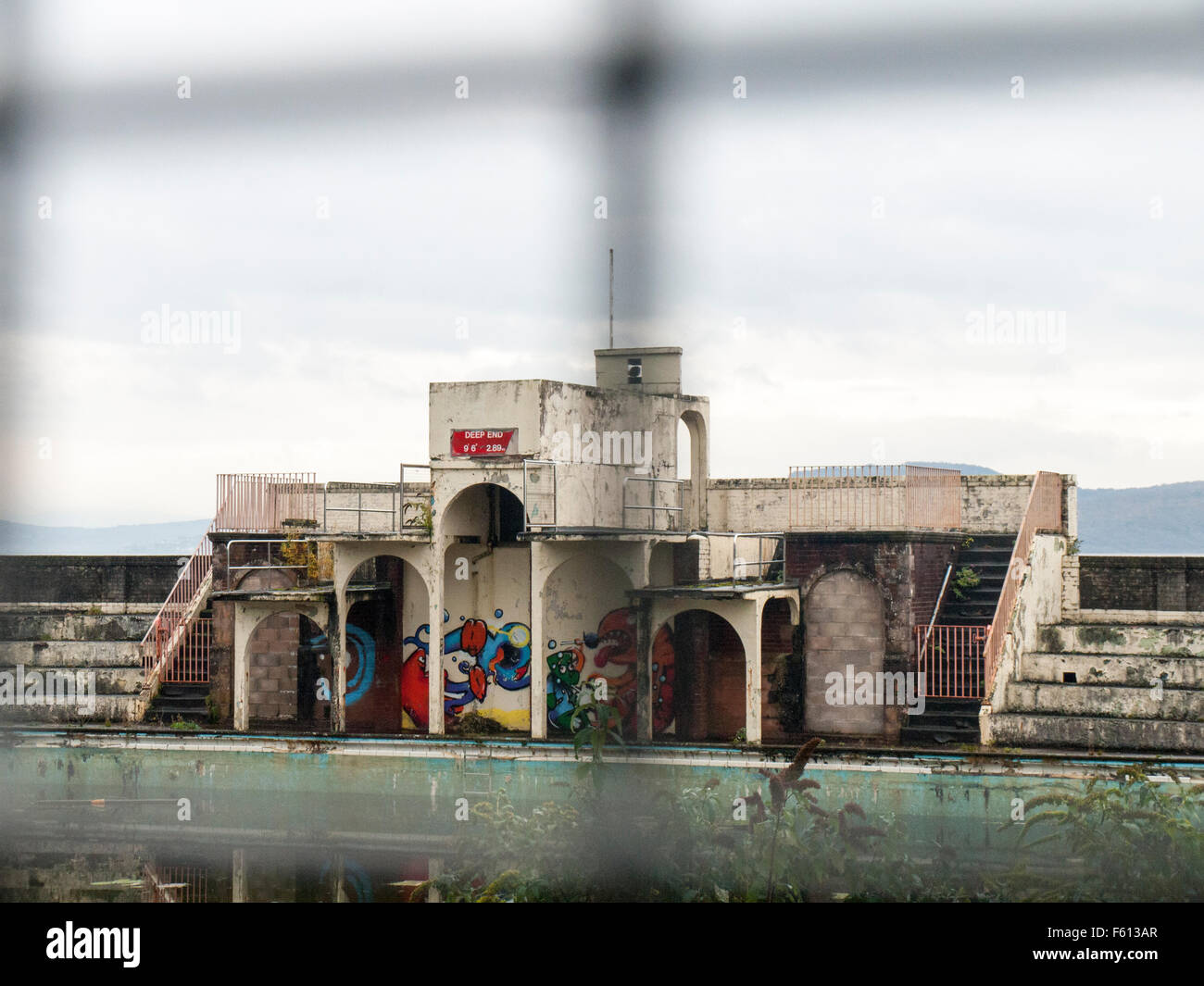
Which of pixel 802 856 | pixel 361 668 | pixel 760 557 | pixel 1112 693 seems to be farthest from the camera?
pixel 361 668

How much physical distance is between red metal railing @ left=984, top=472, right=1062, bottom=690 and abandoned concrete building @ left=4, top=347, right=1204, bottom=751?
0.11 feet

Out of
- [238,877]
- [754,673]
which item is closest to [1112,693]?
[754,673]

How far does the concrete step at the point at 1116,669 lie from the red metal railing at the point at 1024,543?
0.42 m

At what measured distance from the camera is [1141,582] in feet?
49.0

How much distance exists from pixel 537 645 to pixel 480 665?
1.24 metres

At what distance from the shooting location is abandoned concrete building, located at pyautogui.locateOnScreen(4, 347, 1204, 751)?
12.5m

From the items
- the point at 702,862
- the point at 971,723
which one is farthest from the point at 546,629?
the point at 702,862

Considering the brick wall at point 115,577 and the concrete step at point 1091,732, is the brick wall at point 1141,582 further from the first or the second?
the brick wall at point 115,577

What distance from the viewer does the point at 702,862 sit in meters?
4.70

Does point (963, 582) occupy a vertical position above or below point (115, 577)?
below

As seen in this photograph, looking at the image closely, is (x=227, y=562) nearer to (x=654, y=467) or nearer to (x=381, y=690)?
(x=381, y=690)

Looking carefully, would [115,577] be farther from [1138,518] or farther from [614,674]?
[1138,518]

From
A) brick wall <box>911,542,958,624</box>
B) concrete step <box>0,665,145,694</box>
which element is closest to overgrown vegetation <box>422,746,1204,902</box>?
brick wall <box>911,542,958,624</box>

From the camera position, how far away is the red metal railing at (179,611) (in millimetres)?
15297
